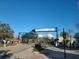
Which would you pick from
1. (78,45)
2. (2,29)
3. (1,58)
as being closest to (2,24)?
(2,29)

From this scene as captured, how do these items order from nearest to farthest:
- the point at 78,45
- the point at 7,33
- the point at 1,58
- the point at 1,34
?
1. the point at 1,58
2. the point at 78,45
3. the point at 1,34
4. the point at 7,33

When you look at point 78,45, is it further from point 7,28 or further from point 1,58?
point 1,58

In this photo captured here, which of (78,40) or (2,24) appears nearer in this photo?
(78,40)

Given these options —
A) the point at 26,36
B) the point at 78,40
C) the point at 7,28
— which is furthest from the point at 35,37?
the point at 78,40

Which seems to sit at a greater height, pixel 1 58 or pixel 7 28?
pixel 7 28

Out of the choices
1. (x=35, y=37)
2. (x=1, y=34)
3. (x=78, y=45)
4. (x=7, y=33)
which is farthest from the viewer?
(x=35, y=37)

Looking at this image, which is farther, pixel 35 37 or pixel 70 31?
pixel 35 37

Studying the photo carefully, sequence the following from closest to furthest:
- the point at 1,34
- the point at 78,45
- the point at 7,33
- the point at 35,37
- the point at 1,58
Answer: the point at 1,58, the point at 78,45, the point at 1,34, the point at 7,33, the point at 35,37

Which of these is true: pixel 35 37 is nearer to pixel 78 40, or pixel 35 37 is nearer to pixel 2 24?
pixel 2 24

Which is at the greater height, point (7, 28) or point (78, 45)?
point (7, 28)

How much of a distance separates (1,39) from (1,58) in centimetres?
6898

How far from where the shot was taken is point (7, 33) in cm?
9431

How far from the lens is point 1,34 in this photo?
8769 cm

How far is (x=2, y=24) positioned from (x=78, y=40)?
3270 cm
